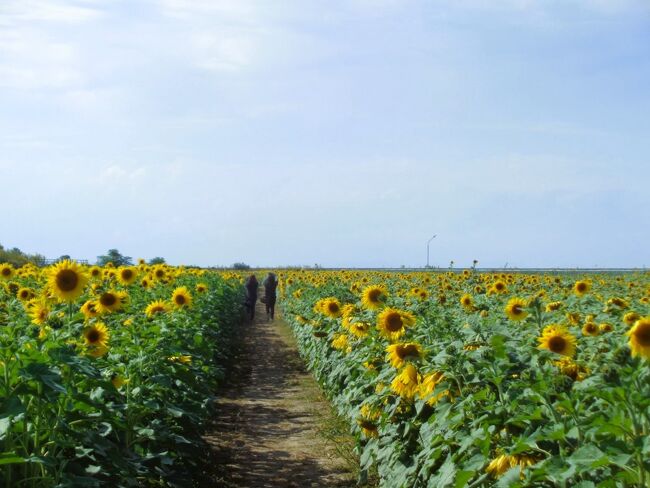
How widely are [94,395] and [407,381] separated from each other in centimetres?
216

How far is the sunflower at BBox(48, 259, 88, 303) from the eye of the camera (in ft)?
19.2

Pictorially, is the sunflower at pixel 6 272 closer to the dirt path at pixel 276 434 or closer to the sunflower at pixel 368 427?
the dirt path at pixel 276 434

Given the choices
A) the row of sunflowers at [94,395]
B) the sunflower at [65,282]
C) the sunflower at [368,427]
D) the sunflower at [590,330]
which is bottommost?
the sunflower at [368,427]

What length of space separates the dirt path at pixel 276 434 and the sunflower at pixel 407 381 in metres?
2.20

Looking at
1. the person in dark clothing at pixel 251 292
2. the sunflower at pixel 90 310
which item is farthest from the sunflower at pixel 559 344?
the person in dark clothing at pixel 251 292

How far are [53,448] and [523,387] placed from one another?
2.58 m

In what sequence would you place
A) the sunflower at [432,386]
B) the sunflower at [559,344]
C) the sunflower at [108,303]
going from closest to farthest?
1. the sunflower at [559,344]
2. the sunflower at [432,386]
3. the sunflower at [108,303]

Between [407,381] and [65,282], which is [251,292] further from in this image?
[407,381]

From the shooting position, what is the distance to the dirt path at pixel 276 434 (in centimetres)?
720

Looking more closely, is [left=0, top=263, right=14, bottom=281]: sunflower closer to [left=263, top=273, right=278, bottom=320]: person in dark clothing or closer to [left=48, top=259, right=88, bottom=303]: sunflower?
[left=48, top=259, right=88, bottom=303]: sunflower

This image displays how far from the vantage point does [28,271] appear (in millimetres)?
14266

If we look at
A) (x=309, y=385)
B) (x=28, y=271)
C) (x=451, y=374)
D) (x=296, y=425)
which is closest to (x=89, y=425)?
(x=451, y=374)

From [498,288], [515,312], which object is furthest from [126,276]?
[515,312]

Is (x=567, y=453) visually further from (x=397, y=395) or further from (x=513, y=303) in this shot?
(x=513, y=303)
